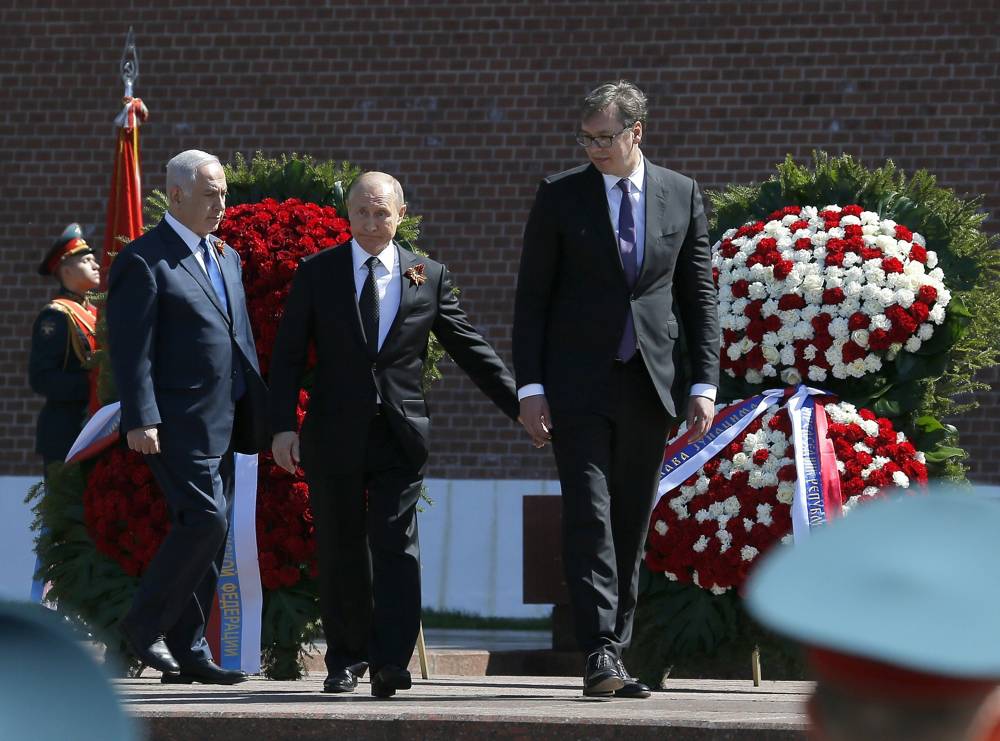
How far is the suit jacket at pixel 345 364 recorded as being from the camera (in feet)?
16.6

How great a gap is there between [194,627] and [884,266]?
267 centimetres

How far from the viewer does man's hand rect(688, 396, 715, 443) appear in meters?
5.11

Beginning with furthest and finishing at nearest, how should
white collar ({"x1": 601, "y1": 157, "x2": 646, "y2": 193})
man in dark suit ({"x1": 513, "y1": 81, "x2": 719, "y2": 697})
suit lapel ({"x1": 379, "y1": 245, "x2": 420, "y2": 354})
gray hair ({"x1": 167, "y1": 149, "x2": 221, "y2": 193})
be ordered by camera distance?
1. gray hair ({"x1": 167, "y1": 149, "x2": 221, "y2": 193})
2. suit lapel ({"x1": 379, "y1": 245, "x2": 420, "y2": 354})
3. white collar ({"x1": 601, "y1": 157, "x2": 646, "y2": 193})
4. man in dark suit ({"x1": 513, "y1": 81, "x2": 719, "y2": 697})

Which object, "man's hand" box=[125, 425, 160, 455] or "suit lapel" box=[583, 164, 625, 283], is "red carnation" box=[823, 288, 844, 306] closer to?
"suit lapel" box=[583, 164, 625, 283]

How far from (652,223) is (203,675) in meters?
1.97

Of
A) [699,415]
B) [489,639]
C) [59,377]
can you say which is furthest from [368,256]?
[489,639]

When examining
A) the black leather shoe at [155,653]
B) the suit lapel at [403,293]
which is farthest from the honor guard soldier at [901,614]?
the black leather shoe at [155,653]

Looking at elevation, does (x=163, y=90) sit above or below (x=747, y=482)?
above

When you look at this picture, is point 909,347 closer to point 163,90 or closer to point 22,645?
point 22,645

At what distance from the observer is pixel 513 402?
532 centimetres

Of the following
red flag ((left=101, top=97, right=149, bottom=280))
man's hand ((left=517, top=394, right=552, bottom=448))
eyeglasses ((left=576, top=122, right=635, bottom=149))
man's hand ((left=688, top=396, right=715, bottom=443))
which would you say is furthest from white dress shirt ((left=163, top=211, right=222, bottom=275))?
red flag ((left=101, top=97, right=149, bottom=280))

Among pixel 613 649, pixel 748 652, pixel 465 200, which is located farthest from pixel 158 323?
pixel 465 200

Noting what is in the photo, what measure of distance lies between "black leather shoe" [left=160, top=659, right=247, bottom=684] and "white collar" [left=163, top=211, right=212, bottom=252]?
1311 millimetres

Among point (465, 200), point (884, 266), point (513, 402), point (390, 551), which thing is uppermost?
point (465, 200)
